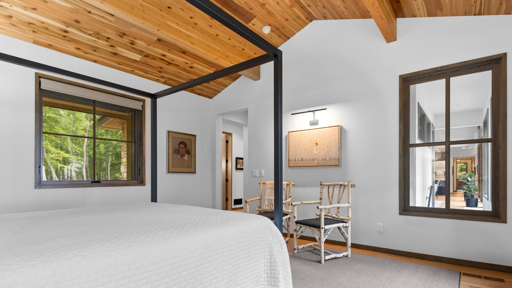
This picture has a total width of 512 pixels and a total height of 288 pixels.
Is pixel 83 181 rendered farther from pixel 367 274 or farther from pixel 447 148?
pixel 447 148

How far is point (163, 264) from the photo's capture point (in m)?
1.00

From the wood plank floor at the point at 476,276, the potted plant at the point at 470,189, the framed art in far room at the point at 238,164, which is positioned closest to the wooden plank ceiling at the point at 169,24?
the potted plant at the point at 470,189

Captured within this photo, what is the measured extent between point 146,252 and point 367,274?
2376 millimetres

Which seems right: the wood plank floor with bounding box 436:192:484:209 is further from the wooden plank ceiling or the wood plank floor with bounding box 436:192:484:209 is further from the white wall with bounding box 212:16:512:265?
the wooden plank ceiling

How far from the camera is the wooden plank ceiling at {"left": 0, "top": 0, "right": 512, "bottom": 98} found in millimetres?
2705

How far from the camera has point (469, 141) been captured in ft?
9.83

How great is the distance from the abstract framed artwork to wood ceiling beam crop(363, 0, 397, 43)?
125 cm

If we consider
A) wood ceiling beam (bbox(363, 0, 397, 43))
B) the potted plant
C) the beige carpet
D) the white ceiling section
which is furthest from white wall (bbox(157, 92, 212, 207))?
the potted plant

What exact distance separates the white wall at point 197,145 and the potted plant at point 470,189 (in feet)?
12.4

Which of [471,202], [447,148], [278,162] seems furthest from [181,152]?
[471,202]

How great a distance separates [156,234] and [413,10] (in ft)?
11.4

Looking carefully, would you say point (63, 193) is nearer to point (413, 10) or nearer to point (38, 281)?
point (38, 281)

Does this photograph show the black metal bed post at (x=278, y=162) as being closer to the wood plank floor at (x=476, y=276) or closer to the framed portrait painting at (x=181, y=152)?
the wood plank floor at (x=476, y=276)

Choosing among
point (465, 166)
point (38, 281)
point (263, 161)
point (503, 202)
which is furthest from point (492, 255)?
point (38, 281)
